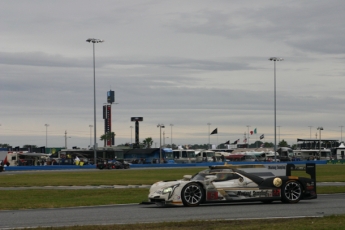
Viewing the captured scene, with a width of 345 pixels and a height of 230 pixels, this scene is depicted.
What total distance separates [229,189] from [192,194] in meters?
1.23

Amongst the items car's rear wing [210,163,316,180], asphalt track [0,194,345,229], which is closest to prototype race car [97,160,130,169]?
car's rear wing [210,163,316,180]

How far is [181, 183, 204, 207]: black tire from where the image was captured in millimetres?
18906

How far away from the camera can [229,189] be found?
759 inches

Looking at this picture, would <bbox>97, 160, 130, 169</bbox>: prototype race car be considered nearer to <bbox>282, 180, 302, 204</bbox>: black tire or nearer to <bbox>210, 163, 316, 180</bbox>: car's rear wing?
<bbox>210, 163, 316, 180</bbox>: car's rear wing

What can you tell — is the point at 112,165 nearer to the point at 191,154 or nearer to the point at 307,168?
the point at 191,154

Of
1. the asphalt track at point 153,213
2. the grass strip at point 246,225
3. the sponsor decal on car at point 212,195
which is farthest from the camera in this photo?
the sponsor decal on car at point 212,195

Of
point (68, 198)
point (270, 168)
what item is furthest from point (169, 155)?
point (270, 168)

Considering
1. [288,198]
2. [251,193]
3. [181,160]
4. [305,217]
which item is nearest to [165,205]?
[251,193]

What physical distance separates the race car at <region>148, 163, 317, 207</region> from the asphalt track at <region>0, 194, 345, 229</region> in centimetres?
31

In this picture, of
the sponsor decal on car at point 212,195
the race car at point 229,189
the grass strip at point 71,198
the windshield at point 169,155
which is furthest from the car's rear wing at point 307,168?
the windshield at point 169,155

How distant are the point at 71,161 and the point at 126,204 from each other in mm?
68703

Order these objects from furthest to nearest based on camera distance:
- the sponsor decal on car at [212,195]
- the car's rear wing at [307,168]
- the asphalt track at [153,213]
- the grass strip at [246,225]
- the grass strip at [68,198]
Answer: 1. the car's rear wing at [307,168]
2. the grass strip at [68,198]
3. the sponsor decal on car at [212,195]
4. the asphalt track at [153,213]
5. the grass strip at [246,225]

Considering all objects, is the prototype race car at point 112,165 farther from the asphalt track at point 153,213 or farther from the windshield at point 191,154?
the asphalt track at point 153,213

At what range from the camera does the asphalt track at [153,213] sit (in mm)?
14727
